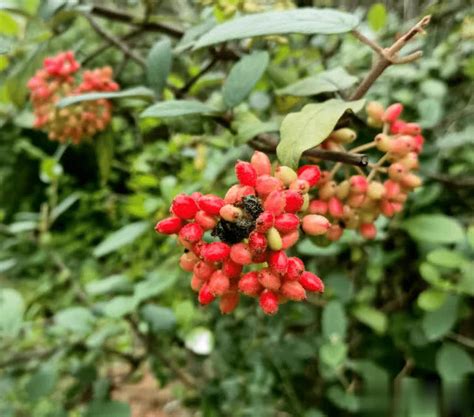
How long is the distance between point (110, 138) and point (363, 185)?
0.75 meters

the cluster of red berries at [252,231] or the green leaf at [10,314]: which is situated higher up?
the cluster of red berries at [252,231]

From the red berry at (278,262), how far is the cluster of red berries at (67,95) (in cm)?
69

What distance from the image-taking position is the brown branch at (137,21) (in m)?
1.15

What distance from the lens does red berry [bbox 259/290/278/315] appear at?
0.49m

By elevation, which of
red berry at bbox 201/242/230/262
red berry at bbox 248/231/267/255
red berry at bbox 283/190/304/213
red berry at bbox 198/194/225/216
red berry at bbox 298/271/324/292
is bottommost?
red berry at bbox 298/271/324/292

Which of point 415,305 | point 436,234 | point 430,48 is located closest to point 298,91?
point 436,234

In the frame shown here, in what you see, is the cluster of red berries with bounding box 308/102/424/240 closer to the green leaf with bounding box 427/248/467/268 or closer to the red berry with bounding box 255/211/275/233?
the red berry with bounding box 255/211/275/233

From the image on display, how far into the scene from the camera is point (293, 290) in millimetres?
496

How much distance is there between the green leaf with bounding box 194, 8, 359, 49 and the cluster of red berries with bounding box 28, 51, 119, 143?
0.46 meters

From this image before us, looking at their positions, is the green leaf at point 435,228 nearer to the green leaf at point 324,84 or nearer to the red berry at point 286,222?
the green leaf at point 324,84

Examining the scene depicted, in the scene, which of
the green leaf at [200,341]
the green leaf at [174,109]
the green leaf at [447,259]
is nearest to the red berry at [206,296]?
the green leaf at [174,109]

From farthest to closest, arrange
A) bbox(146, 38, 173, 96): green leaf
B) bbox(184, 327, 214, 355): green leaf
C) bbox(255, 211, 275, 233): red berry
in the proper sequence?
bbox(184, 327, 214, 355): green leaf, bbox(146, 38, 173, 96): green leaf, bbox(255, 211, 275, 233): red berry

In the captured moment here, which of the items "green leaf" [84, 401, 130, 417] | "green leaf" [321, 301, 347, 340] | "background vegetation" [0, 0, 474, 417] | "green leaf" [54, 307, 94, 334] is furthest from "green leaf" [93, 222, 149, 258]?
"green leaf" [321, 301, 347, 340]

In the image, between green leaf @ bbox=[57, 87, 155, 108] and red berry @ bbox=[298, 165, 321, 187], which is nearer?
red berry @ bbox=[298, 165, 321, 187]
